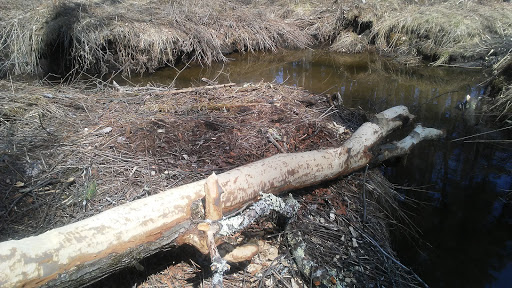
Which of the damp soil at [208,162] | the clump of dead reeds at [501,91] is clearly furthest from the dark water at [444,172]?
the clump of dead reeds at [501,91]

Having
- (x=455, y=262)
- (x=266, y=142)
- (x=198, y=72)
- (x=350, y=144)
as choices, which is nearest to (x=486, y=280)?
Answer: (x=455, y=262)

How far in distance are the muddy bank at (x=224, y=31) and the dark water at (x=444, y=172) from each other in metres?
0.51

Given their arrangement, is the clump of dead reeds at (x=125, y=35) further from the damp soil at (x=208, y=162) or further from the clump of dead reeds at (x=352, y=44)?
the damp soil at (x=208, y=162)

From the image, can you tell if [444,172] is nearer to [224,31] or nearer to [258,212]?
[258,212]

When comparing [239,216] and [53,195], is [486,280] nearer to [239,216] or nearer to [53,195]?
[239,216]

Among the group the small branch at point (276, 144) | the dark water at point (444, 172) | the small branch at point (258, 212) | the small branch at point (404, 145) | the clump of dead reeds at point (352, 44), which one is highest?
the small branch at point (258, 212)

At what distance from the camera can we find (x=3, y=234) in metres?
2.16

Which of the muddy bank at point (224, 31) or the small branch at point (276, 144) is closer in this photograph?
the small branch at point (276, 144)

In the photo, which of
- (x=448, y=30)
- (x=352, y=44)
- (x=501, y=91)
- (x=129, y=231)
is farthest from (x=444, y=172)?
(x=352, y=44)

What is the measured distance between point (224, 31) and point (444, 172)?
5.71 metres

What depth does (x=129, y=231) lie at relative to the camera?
1.81m

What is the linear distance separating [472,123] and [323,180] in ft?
11.7

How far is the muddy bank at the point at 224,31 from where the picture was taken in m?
6.32

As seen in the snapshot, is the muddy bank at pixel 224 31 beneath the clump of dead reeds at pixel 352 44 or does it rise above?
above
